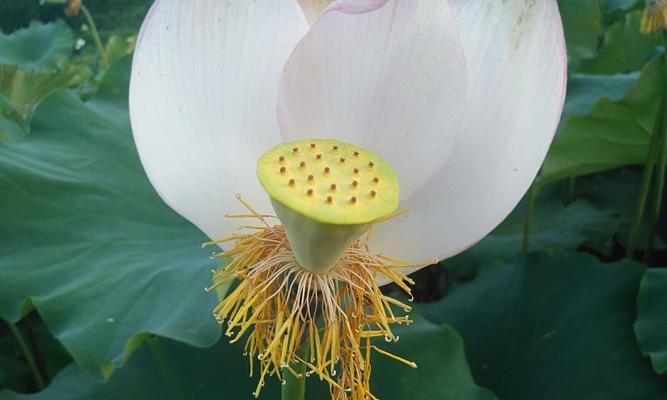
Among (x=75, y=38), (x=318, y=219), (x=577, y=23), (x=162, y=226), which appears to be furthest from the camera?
(x=75, y=38)

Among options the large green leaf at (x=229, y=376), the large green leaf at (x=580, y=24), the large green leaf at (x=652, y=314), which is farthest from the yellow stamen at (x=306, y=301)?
the large green leaf at (x=580, y=24)

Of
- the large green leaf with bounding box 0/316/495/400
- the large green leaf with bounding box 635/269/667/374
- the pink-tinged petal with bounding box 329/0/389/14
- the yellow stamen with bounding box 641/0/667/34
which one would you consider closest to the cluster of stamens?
the pink-tinged petal with bounding box 329/0/389/14

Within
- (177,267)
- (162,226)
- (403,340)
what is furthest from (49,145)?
(403,340)

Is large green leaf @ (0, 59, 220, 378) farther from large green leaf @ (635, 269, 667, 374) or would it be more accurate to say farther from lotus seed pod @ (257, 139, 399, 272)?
large green leaf @ (635, 269, 667, 374)

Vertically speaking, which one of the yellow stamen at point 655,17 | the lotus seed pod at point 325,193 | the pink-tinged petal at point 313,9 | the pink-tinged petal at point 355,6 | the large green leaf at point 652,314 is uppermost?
the pink-tinged petal at point 355,6

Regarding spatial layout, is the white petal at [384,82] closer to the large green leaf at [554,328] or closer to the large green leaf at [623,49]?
the large green leaf at [554,328]

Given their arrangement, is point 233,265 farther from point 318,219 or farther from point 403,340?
point 403,340
